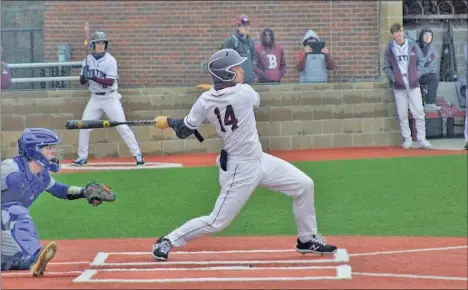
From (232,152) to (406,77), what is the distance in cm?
1087

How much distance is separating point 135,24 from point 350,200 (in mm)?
9974

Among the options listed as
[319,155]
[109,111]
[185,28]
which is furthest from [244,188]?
[185,28]

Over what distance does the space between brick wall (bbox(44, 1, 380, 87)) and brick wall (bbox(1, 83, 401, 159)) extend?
1.70 meters

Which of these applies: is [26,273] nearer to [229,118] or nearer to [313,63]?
[229,118]

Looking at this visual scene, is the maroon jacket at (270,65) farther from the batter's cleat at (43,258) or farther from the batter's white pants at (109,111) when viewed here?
the batter's cleat at (43,258)

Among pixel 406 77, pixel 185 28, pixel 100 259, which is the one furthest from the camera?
pixel 185 28

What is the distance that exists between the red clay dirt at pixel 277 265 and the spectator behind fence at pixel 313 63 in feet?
31.5

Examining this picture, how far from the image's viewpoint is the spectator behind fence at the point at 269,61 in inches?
756

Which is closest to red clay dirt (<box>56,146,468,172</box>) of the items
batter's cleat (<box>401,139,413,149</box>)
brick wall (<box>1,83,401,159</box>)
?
batter's cleat (<box>401,139,413,149</box>)

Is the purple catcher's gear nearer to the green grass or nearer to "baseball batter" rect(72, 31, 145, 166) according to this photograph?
the green grass

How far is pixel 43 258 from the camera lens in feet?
24.8

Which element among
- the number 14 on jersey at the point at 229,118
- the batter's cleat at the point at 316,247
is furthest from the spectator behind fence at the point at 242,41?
the number 14 on jersey at the point at 229,118

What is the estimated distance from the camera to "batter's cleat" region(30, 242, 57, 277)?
7508 millimetres

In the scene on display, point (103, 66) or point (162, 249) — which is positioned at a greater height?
point (103, 66)
